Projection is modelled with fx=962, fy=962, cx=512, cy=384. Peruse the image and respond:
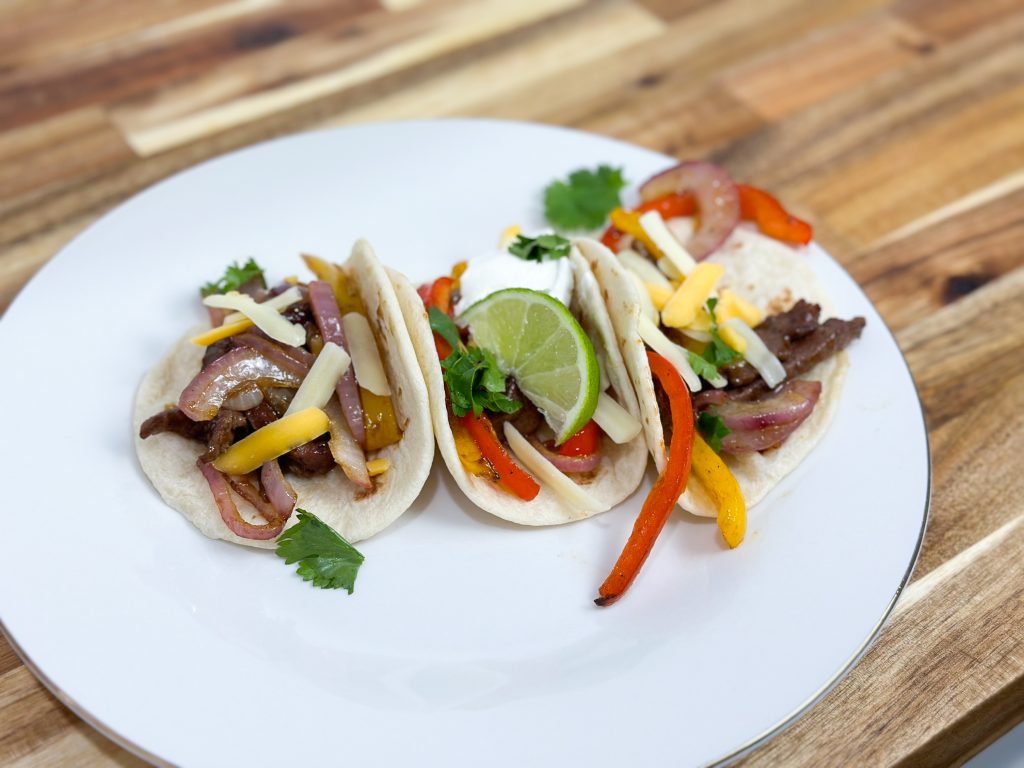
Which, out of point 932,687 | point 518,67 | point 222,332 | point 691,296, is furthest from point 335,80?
point 932,687

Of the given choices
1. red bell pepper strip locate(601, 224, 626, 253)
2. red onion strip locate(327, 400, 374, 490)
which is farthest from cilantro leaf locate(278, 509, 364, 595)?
red bell pepper strip locate(601, 224, 626, 253)

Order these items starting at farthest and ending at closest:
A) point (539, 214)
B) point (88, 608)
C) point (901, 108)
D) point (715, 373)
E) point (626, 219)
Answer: point (901, 108)
point (539, 214)
point (626, 219)
point (715, 373)
point (88, 608)

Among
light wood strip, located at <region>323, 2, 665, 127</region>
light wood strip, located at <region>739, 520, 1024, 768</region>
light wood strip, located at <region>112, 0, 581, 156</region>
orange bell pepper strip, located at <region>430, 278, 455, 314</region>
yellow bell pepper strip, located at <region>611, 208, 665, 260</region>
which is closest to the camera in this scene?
light wood strip, located at <region>739, 520, 1024, 768</region>

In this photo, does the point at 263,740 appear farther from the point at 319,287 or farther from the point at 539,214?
the point at 539,214

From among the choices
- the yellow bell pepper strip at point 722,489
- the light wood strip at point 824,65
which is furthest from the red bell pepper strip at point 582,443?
the light wood strip at point 824,65

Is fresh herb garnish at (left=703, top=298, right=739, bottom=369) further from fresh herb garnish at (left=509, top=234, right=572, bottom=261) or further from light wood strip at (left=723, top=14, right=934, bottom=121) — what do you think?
light wood strip at (left=723, top=14, right=934, bottom=121)

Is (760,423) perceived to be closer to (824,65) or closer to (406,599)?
(406,599)

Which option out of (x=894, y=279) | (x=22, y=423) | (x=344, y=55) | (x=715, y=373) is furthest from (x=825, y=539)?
(x=344, y=55)
